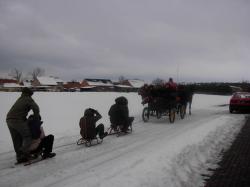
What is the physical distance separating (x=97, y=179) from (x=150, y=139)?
4947 mm

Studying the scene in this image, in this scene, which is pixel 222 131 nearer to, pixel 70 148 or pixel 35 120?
pixel 70 148

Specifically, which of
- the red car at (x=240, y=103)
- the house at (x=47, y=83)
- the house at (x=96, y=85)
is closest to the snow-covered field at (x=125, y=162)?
the red car at (x=240, y=103)

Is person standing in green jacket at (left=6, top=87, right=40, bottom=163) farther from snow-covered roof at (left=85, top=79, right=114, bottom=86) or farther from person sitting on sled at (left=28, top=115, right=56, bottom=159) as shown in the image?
snow-covered roof at (left=85, top=79, right=114, bottom=86)

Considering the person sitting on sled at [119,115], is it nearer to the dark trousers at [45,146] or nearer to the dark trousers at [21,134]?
the dark trousers at [45,146]

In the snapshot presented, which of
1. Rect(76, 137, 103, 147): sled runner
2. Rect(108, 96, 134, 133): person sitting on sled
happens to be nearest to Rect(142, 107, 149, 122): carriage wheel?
Rect(108, 96, 134, 133): person sitting on sled

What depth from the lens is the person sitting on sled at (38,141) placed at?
7.85 meters

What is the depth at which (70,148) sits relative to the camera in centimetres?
934

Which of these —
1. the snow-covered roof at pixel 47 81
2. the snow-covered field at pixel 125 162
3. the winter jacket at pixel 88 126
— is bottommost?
the snow-covered field at pixel 125 162

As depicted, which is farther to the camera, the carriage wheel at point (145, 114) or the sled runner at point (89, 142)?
the carriage wheel at point (145, 114)

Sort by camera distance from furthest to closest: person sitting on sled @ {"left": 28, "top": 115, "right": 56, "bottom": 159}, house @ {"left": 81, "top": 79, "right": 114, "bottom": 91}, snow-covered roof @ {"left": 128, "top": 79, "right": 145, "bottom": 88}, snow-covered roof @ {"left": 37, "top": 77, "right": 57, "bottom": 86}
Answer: snow-covered roof @ {"left": 128, "top": 79, "right": 145, "bottom": 88} < snow-covered roof @ {"left": 37, "top": 77, "right": 57, "bottom": 86} < house @ {"left": 81, "top": 79, "right": 114, "bottom": 91} < person sitting on sled @ {"left": 28, "top": 115, "right": 56, "bottom": 159}

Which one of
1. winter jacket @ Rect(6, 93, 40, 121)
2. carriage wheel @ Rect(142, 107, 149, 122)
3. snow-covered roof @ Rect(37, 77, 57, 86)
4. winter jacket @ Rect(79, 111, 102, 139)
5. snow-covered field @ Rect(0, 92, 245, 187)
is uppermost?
snow-covered roof @ Rect(37, 77, 57, 86)

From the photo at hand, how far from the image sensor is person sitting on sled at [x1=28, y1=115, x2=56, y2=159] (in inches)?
309

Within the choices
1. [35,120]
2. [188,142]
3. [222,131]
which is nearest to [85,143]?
[35,120]

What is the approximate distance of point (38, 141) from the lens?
26.1 ft
